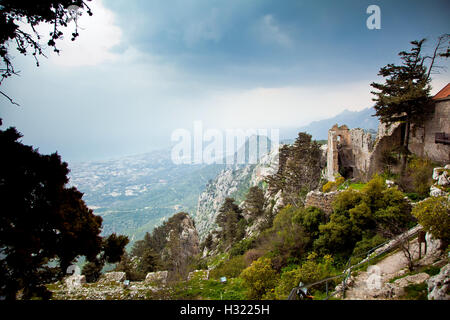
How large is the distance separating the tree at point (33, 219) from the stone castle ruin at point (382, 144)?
18.5 meters

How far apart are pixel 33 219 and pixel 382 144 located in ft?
66.0

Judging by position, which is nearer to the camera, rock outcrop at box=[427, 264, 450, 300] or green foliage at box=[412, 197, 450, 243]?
rock outcrop at box=[427, 264, 450, 300]

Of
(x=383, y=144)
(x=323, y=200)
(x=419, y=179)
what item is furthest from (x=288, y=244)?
(x=383, y=144)

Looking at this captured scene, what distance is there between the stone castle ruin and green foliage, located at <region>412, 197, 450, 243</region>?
10114 millimetres

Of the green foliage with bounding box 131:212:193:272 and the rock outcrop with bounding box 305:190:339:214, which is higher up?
the rock outcrop with bounding box 305:190:339:214

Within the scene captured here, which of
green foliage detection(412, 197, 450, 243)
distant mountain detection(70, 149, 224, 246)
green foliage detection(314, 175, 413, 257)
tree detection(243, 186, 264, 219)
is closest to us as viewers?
green foliage detection(412, 197, 450, 243)

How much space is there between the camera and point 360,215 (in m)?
9.55

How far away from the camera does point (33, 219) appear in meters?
3.72

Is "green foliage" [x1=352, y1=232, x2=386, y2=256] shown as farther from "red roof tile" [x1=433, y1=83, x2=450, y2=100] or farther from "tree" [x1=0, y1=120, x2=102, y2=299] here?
"red roof tile" [x1=433, y1=83, x2=450, y2=100]

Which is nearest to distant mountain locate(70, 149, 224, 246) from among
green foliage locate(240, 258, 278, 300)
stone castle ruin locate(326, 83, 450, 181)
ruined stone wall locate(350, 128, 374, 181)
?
stone castle ruin locate(326, 83, 450, 181)

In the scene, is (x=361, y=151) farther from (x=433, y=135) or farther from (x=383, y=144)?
(x=433, y=135)

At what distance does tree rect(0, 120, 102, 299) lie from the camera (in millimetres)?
3494

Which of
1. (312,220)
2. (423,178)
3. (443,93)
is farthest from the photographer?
(443,93)
